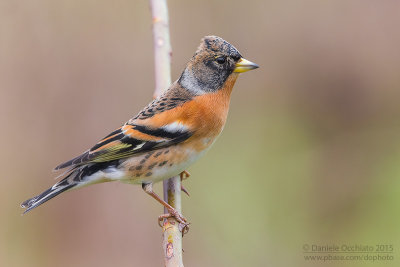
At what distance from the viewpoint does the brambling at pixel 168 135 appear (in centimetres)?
369

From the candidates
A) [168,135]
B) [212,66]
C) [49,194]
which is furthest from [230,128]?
[49,194]

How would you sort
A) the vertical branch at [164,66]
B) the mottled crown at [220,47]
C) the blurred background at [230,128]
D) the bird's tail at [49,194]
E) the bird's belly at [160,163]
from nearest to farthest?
the vertical branch at [164,66] < the bird's tail at [49,194] < the bird's belly at [160,163] < the mottled crown at [220,47] < the blurred background at [230,128]

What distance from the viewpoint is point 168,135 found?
3.75 metres

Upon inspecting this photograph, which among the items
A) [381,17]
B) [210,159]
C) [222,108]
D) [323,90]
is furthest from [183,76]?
[381,17]

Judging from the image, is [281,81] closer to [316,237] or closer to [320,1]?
[320,1]

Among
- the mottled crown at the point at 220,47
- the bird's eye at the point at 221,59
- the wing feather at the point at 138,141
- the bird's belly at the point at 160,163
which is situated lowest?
the bird's belly at the point at 160,163

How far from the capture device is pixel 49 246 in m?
5.12

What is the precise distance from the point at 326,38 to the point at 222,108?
264cm

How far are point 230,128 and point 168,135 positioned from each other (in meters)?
2.11

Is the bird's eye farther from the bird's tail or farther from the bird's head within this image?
the bird's tail

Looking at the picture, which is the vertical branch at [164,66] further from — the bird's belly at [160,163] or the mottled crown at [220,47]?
the mottled crown at [220,47]

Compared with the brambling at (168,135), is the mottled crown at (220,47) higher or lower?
higher

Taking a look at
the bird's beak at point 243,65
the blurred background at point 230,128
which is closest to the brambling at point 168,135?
the bird's beak at point 243,65

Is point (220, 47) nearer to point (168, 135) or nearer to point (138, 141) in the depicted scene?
point (168, 135)
